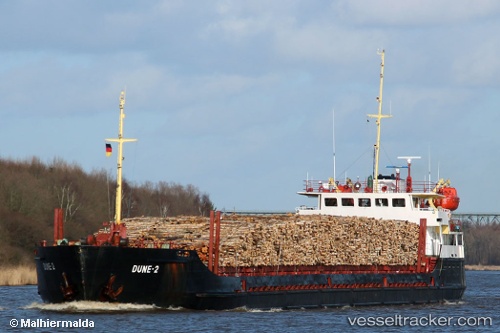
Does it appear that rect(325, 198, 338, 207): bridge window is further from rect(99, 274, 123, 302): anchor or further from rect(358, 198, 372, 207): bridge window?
rect(99, 274, 123, 302): anchor

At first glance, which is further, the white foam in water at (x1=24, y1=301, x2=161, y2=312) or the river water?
the white foam in water at (x1=24, y1=301, x2=161, y2=312)

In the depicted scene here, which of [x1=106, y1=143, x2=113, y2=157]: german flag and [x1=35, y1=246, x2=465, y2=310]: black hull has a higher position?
[x1=106, y1=143, x2=113, y2=157]: german flag

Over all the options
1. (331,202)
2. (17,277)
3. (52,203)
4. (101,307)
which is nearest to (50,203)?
(52,203)

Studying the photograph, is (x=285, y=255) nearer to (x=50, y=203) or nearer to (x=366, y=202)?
(x=366, y=202)

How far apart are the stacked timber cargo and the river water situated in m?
2.19

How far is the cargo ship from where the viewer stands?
4331 cm

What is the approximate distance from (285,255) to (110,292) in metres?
8.51

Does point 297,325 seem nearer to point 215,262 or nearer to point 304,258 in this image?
point 215,262

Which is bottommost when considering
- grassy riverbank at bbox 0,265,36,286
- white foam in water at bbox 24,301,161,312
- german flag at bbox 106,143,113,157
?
white foam in water at bbox 24,301,161,312

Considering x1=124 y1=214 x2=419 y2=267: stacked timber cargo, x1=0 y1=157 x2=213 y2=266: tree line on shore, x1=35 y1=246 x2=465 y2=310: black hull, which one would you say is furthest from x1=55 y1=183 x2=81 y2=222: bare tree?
x1=35 y1=246 x2=465 y2=310: black hull

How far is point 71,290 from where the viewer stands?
43.7 meters

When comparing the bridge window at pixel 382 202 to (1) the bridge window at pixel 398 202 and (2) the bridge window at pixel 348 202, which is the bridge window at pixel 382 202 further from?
(2) the bridge window at pixel 348 202

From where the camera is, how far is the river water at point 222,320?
40750mm

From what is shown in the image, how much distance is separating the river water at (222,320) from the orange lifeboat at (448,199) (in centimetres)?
1083
